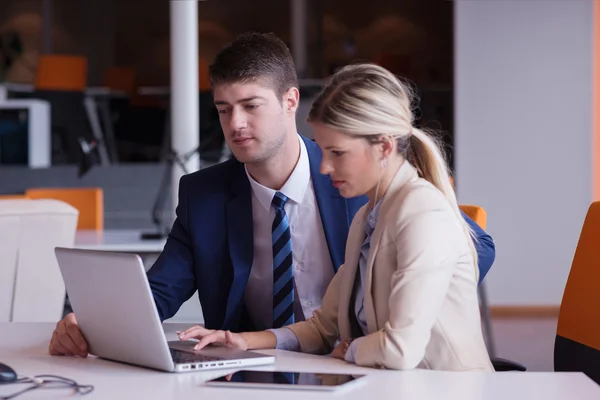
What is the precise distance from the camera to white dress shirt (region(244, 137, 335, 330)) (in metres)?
2.46

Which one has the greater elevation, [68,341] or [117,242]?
[68,341]

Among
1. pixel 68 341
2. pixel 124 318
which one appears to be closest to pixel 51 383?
pixel 124 318

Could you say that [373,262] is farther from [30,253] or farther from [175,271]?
[30,253]

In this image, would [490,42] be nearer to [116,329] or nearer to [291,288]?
[291,288]

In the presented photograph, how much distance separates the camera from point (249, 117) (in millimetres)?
2316

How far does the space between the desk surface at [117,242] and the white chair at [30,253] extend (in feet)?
1.76

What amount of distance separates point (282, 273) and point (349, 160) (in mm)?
566

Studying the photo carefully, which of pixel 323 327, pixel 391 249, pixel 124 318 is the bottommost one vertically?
pixel 323 327

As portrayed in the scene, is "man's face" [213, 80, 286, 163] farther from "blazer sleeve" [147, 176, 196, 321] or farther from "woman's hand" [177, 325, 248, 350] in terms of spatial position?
"woman's hand" [177, 325, 248, 350]

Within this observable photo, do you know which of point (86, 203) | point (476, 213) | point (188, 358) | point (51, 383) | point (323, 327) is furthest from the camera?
point (86, 203)

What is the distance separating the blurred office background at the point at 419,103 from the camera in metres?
6.92

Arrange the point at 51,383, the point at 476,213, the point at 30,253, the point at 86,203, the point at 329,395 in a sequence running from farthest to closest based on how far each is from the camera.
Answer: the point at 86,203 → the point at 30,253 → the point at 476,213 → the point at 51,383 → the point at 329,395

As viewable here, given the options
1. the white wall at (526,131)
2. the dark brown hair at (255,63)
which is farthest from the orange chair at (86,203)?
the dark brown hair at (255,63)

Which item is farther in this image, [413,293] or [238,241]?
[238,241]
